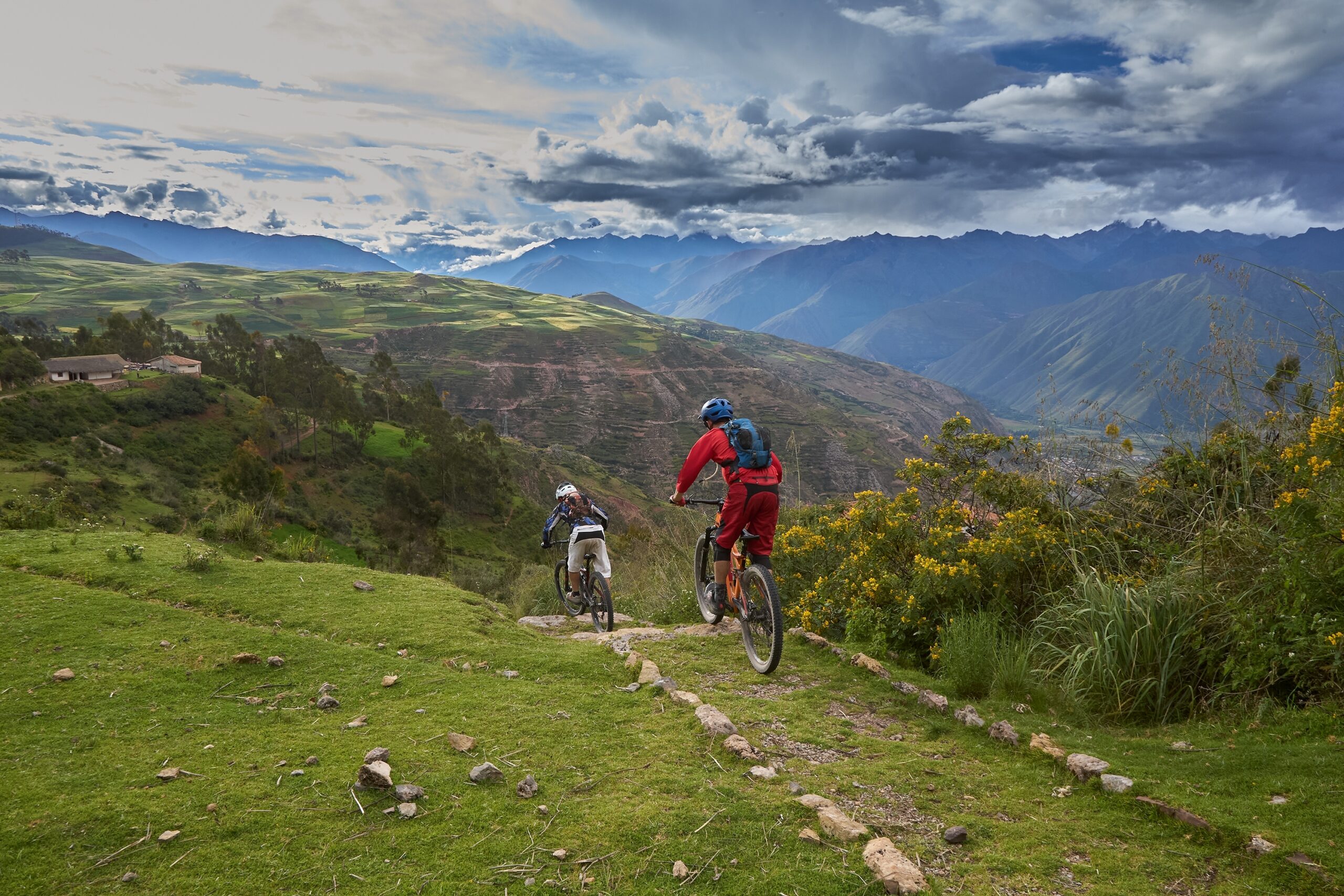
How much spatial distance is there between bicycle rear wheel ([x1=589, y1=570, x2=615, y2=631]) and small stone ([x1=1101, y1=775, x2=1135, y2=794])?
19.8 ft

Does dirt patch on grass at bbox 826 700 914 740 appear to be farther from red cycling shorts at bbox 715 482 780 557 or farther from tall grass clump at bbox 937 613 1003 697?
red cycling shorts at bbox 715 482 780 557

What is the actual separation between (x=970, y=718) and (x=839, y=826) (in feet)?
7.55

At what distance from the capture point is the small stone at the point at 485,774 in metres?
4.14

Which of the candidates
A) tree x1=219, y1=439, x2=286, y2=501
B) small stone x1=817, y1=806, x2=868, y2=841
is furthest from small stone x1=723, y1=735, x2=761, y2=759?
tree x1=219, y1=439, x2=286, y2=501

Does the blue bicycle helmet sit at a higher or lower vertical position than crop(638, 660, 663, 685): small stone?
higher

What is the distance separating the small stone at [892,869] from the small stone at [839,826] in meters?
0.09

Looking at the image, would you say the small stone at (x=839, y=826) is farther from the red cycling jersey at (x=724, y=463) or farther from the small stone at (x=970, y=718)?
the red cycling jersey at (x=724, y=463)

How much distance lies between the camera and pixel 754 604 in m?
7.11

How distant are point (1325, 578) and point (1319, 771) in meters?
1.42

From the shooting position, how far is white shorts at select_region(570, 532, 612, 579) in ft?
31.7

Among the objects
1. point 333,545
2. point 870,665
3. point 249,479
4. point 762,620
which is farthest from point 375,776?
point 249,479

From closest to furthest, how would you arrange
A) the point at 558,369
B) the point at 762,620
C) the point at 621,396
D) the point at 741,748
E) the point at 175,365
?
the point at 741,748 → the point at 762,620 → the point at 175,365 → the point at 621,396 → the point at 558,369

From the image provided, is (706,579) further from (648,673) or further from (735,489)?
(648,673)

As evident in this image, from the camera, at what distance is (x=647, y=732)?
5.08 m
